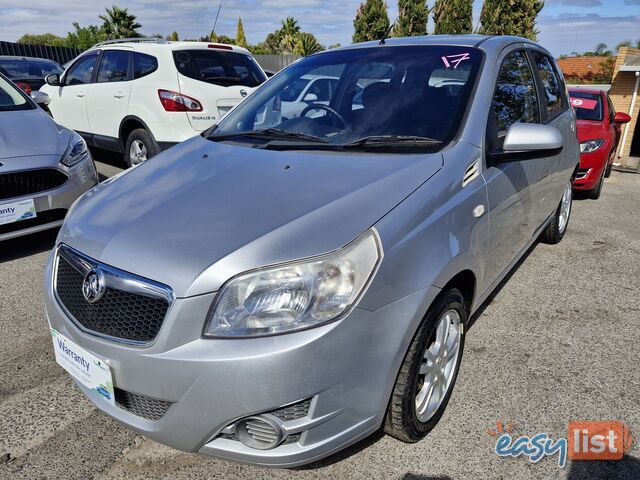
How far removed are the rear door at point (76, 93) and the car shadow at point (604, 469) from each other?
7.14 m

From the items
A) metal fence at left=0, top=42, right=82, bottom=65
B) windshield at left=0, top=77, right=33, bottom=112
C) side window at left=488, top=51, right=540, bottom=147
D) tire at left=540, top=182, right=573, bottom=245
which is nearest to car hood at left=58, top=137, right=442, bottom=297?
side window at left=488, top=51, right=540, bottom=147

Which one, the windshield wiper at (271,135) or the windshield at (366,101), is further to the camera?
the windshield wiper at (271,135)

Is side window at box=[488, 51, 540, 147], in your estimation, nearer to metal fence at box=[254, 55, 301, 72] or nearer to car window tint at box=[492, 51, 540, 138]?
car window tint at box=[492, 51, 540, 138]

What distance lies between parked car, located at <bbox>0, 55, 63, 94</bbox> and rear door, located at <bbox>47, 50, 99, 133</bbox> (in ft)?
11.1

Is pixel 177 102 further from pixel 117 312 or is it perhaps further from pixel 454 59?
pixel 117 312

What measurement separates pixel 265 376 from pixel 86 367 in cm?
78

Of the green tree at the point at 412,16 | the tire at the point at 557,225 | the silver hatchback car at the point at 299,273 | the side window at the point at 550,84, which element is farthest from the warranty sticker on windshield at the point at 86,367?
the green tree at the point at 412,16

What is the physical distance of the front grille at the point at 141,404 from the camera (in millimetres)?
1766

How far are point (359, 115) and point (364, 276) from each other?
4.19 ft

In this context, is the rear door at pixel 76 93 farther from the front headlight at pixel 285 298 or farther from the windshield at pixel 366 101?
the front headlight at pixel 285 298

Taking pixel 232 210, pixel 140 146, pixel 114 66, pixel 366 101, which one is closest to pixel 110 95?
pixel 114 66

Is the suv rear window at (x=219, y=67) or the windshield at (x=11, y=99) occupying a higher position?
the suv rear window at (x=219, y=67)

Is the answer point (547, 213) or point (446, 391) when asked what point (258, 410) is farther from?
point (547, 213)

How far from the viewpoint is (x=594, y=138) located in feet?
22.1
